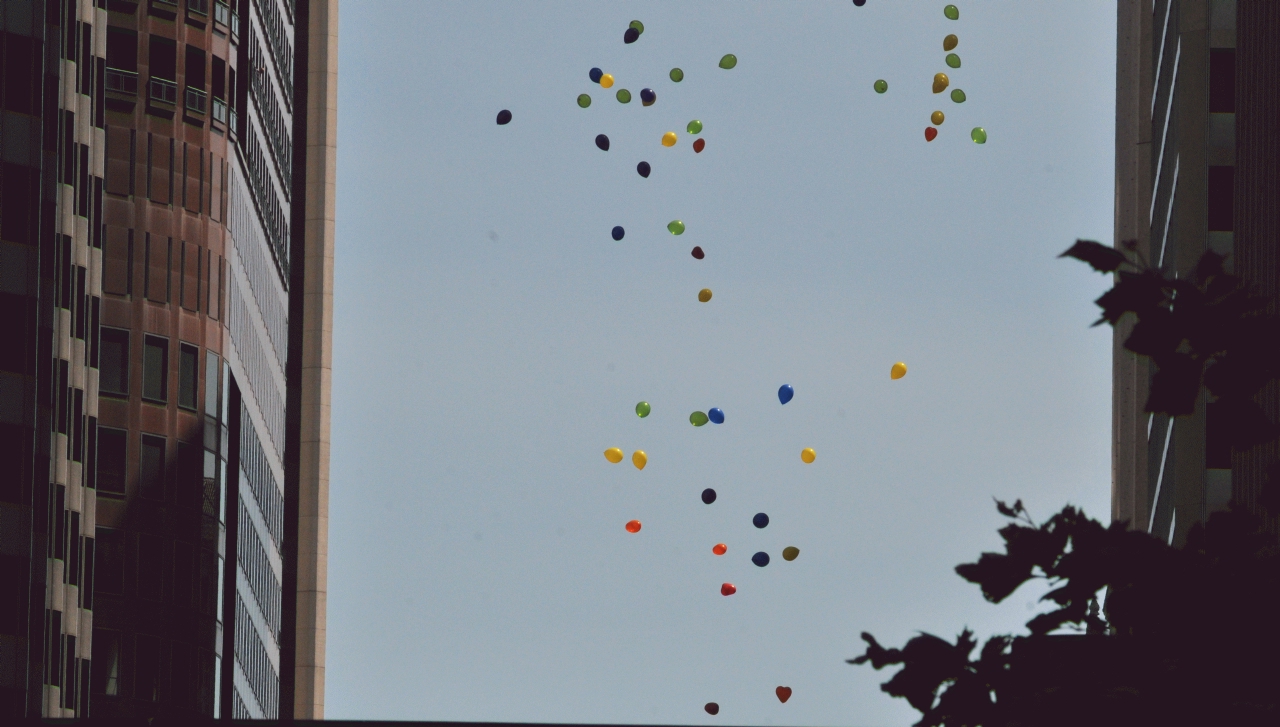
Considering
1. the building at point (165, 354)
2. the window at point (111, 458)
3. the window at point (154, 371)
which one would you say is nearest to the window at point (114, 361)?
the building at point (165, 354)

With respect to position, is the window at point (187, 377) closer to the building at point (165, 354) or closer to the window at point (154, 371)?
the building at point (165, 354)

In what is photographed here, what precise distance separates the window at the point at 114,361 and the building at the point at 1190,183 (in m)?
35.8

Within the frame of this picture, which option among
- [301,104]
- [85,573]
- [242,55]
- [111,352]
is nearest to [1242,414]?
[85,573]

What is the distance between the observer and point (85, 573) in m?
53.3

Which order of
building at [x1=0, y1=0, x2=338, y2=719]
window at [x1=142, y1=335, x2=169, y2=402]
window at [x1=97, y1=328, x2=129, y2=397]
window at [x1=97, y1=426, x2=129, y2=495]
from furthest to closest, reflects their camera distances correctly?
window at [x1=142, y1=335, x2=169, y2=402], window at [x1=97, y1=328, x2=129, y2=397], window at [x1=97, y1=426, x2=129, y2=495], building at [x1=0, y1=0, x2=338, y2=719]

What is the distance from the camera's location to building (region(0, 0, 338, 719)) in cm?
4662

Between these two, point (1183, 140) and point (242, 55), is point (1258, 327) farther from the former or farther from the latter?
point (242, 55)

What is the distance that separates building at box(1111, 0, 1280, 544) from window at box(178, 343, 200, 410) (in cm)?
3426

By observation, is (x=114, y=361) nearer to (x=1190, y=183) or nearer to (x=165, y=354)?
(x=165, y=354)

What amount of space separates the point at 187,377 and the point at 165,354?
1236mm

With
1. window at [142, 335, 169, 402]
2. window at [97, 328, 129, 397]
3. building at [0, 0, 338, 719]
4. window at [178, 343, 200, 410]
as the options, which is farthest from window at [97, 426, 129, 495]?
window at [178, 343, 200, 410]

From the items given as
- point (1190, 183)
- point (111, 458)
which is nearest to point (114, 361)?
point (111, 458)

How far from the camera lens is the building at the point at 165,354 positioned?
46625mm

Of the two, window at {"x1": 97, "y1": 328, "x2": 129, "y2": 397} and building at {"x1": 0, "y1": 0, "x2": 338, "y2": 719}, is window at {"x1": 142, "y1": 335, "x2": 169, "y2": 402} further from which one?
window at {"x1": 97, "y1": 328, "x2": 129, "y2": 397}
